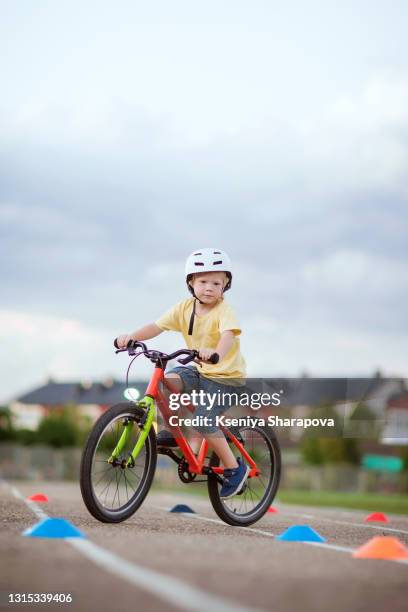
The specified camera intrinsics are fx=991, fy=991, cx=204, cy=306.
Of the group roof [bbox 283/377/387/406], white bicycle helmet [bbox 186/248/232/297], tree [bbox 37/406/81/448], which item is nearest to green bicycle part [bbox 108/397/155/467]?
white bicycle helmet [bbox 186/248/232/297]

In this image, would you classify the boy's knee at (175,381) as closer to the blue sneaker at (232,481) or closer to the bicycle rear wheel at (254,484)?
the bicycle rear wheel at (254,484)

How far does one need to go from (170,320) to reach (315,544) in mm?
2214

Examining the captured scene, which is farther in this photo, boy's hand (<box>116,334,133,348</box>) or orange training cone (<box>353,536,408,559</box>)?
boy's hand (<box>116,334,133,348</box>)

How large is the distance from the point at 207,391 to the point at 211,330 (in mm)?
478

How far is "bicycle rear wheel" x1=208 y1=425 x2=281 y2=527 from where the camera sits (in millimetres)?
8086

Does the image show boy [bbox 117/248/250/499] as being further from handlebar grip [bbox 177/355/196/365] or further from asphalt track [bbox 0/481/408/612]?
asphalt track [bbox 0/481/408/612]

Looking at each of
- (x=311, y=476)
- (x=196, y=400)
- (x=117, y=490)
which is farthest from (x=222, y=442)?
(x=311, y=476)

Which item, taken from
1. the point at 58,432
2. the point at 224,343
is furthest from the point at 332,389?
the point at 58,432

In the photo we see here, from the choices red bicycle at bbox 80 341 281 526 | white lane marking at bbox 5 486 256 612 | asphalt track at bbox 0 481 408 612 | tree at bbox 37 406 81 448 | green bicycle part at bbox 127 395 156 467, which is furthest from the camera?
tree at bbox 37 406 81 448

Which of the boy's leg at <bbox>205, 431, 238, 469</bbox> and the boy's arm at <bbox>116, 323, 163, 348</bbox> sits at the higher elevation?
the boy's arm at <bbox>116, 323, 163, 348</bbox>

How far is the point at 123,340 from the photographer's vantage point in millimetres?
7801

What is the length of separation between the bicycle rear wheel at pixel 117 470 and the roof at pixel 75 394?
116m

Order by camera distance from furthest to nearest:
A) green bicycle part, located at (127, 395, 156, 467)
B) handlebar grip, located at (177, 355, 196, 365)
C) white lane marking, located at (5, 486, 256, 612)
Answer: handlebar grip, located at (177, 355, 196, 365) < green bicycle part, located at (127, 395, 156, 467) < white lane marking, located at (5, 486, 256, 612)

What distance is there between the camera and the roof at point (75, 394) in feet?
422
